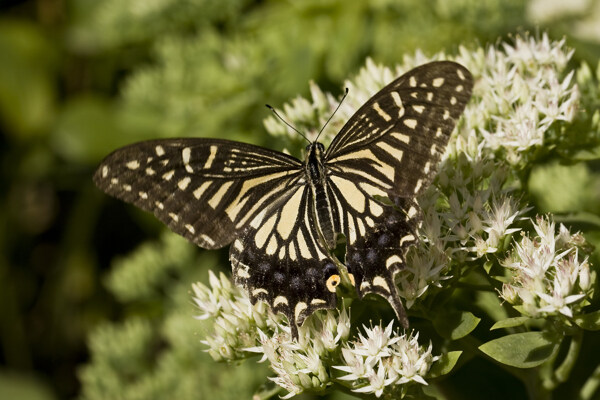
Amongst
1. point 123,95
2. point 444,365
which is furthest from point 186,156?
point 123,95

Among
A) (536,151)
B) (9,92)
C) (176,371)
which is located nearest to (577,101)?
(536,151)

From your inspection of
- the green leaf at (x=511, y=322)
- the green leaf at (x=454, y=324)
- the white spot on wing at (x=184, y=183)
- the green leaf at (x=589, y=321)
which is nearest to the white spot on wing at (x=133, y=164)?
the white spot on wing at (x=184, y=183)

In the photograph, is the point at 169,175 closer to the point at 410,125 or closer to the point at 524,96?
the point at 410,125

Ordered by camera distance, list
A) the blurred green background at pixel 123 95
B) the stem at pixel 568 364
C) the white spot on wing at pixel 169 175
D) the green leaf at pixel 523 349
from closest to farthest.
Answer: the green leaf at pixel 523 349 < the stem at pixel 568 364 < the white spot on wing at pixel 169 175 < the blurred green background at pixel 123 95

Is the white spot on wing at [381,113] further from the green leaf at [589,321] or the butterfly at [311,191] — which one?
the green leaf at [589,321]

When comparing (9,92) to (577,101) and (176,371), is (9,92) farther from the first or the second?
(577,101)

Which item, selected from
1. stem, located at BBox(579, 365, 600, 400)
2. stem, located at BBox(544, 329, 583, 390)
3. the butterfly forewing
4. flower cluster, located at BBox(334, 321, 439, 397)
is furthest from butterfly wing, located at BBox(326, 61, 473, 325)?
stem, located at BBox(579, 365, 600, 400)
